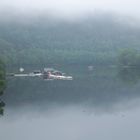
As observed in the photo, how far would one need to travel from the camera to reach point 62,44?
159125mm

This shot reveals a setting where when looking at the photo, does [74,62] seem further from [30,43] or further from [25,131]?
[25,131]

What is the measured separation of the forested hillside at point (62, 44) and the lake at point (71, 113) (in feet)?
195

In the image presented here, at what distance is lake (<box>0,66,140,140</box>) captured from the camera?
2898 centimetres

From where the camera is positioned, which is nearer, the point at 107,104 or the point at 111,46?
the point at 107,104

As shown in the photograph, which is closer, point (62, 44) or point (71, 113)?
point (71, 113)

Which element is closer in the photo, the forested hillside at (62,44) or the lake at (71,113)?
the lake at (71,113)

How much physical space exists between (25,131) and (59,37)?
14406 centimetres

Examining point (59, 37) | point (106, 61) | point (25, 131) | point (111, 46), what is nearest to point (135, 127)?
point (25, 131)

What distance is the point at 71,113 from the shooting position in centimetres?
3756

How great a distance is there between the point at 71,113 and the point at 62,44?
12219 centimetres

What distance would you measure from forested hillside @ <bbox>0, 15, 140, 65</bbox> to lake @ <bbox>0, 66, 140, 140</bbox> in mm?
59518

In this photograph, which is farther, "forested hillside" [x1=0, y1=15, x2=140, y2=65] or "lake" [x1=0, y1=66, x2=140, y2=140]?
"forested hillside" [x1=0, y1=15, x2=140, y2=65]

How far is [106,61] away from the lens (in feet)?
424

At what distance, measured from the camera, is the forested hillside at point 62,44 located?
429ft
